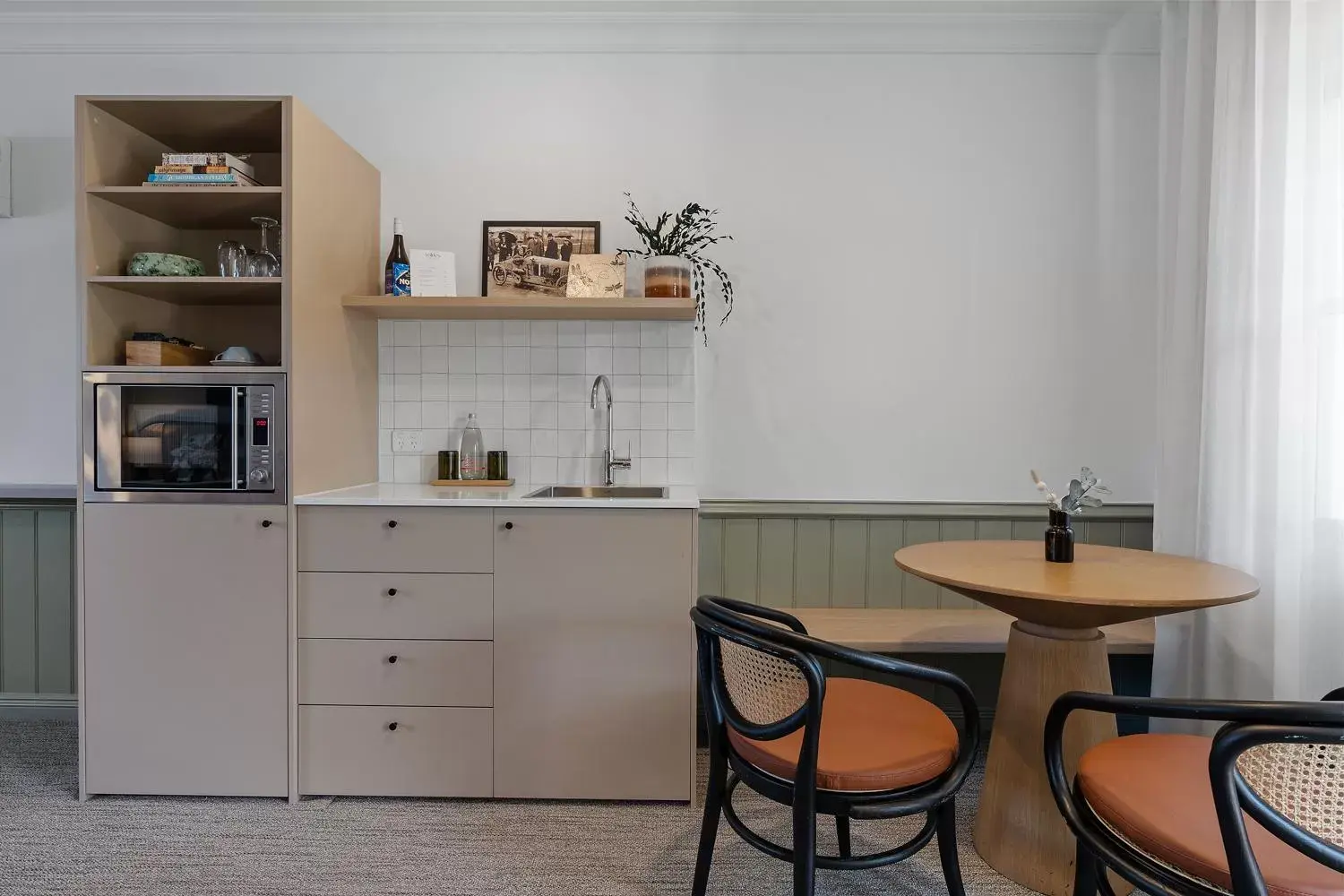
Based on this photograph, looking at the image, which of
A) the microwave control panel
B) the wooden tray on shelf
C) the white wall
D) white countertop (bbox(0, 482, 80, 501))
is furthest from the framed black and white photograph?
white countertop (bbox(0, 482, 80, 501))

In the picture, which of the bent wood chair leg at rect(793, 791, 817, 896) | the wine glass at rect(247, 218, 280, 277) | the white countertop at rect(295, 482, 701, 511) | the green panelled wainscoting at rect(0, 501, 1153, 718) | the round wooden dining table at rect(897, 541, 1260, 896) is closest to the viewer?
the bent wood chair leg at rect(793, 791, 817, 896)

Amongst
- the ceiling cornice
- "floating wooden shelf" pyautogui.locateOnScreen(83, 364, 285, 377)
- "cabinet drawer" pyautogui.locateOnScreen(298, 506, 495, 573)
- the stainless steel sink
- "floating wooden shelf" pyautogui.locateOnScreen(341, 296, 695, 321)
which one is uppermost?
the ceiling cornice

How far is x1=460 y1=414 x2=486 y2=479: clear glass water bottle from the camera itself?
2.76 meters

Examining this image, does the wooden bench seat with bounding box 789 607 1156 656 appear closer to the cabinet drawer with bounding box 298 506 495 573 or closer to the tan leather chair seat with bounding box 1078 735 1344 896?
the tan leather chair seat with bounding box 1078 735 1344 896

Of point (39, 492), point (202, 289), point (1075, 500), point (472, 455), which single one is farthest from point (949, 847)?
point (39, 492)

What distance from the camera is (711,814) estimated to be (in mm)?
1633

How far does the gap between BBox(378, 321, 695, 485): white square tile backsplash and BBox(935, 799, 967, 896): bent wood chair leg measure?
1541 millimetres

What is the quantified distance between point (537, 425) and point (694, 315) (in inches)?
29.4

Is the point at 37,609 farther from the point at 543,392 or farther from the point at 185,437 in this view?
the point at 543,392

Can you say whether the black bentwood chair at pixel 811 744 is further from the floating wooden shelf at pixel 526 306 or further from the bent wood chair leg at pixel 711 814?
the floating wooden shelf at pixel 526 306

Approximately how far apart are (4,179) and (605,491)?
103 inches

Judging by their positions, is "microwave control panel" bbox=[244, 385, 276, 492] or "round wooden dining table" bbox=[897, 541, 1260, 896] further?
"microwave control panel" bbox=[244, 385, 276, 492]

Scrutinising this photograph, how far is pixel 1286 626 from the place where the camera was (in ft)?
6.45

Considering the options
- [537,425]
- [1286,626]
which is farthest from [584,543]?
[1286,626]
